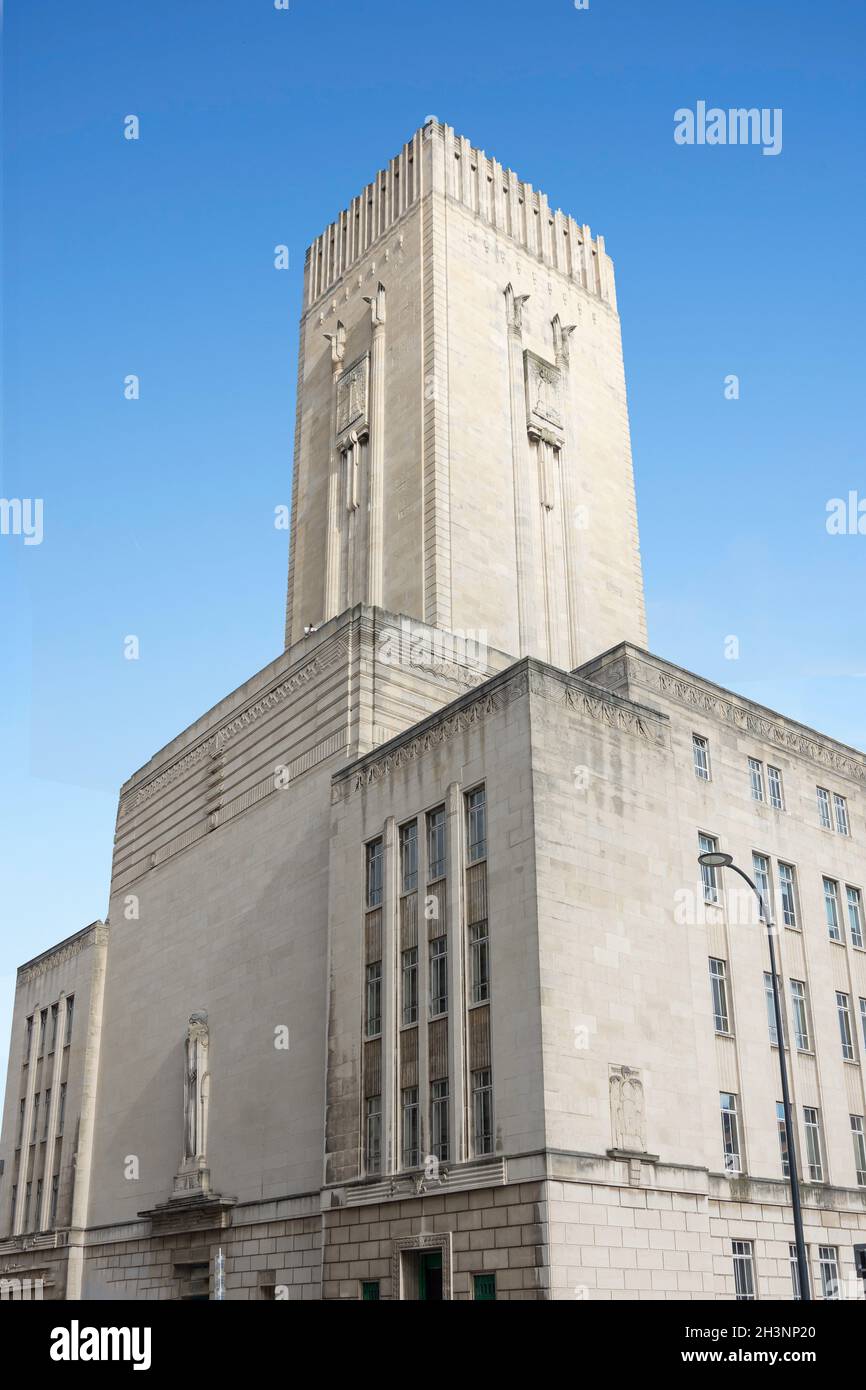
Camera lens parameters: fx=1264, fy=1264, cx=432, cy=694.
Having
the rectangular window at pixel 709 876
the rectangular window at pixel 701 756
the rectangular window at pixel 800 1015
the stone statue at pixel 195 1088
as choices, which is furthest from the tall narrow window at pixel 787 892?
the stone statue at pixel 195 1088

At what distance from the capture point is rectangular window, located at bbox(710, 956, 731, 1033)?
35.2m

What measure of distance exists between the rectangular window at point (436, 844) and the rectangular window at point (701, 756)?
8.48 m

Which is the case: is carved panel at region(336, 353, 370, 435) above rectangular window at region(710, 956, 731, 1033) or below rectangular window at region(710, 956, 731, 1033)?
above

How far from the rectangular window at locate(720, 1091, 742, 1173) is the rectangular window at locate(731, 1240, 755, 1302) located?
5.99 feet

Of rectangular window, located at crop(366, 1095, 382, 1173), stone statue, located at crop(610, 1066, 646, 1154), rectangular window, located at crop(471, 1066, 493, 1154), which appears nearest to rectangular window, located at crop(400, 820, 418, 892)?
rectangular window, located at crop(366, 1095, 382, 1173)

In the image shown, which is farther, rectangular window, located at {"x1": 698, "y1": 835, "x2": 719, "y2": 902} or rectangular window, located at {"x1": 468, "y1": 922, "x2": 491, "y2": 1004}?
rectangular window, located at {"x1": 698, "y1": 835, "x2": 719, "y2": 902}

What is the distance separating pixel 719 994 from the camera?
1404 inches

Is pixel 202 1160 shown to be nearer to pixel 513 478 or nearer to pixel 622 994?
pixel 622 994

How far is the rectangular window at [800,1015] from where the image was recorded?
37375 millimetres

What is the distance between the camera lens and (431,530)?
50.7m

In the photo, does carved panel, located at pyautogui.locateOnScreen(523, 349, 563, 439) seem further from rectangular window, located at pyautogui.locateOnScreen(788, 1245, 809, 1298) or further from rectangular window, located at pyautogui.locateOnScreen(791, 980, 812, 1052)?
rectangular window, located at pyautogui.locateOnScreen(788, 1245, 809, 1298)

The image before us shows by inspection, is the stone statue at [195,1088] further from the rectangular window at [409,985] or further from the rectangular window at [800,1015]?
the rectangular window at [800,1015]

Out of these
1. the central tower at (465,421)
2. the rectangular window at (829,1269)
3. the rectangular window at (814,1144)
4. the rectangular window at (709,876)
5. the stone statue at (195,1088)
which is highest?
the central tower at (465,421)

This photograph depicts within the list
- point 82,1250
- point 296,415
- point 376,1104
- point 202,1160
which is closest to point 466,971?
point 376,1104
